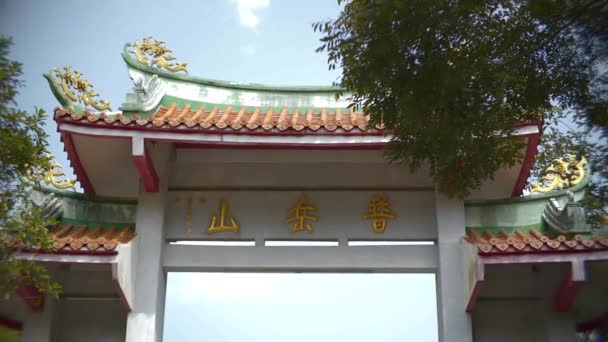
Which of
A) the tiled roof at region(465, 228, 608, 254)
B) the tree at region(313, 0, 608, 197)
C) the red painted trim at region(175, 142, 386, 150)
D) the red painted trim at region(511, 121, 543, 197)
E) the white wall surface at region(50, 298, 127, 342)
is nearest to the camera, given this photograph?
the tree at region(313, 0, 608, 197)

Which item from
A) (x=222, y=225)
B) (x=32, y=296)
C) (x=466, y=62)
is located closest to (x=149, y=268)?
(x=222, y=225)

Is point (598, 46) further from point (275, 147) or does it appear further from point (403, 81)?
point (275, 147)

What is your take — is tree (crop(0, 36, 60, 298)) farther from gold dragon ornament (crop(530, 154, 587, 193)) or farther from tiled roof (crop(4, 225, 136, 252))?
gold dragon ornament (crop(530, 154, 587, 193))

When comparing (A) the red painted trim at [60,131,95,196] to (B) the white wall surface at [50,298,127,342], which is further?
(B) the white wall surface at [50,298,127,342]

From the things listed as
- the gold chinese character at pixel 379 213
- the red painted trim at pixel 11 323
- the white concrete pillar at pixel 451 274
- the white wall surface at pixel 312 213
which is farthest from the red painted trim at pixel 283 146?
the red painted trim at pixel 11 323

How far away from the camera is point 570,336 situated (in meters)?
7.57

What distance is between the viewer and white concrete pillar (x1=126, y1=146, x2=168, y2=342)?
7.43 meters

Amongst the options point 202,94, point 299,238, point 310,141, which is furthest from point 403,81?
point 202,94

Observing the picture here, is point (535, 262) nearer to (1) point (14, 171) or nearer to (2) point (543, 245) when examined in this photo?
(2) point (543, 245)

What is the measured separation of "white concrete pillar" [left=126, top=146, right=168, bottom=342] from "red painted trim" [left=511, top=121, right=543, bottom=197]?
3.38m

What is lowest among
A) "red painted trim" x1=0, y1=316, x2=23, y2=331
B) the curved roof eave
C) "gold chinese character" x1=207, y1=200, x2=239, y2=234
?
"red painted trim" x1=0, y1=316, x2=23, y2=331

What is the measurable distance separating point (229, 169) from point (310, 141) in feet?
3.80

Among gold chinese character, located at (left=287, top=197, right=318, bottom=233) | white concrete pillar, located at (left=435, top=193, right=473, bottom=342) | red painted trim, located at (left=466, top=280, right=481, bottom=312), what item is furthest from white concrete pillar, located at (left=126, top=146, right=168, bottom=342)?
red painted trim, located at (left=466, top=280, right=481, bottom=312)

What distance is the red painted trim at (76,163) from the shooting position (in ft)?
24.7
